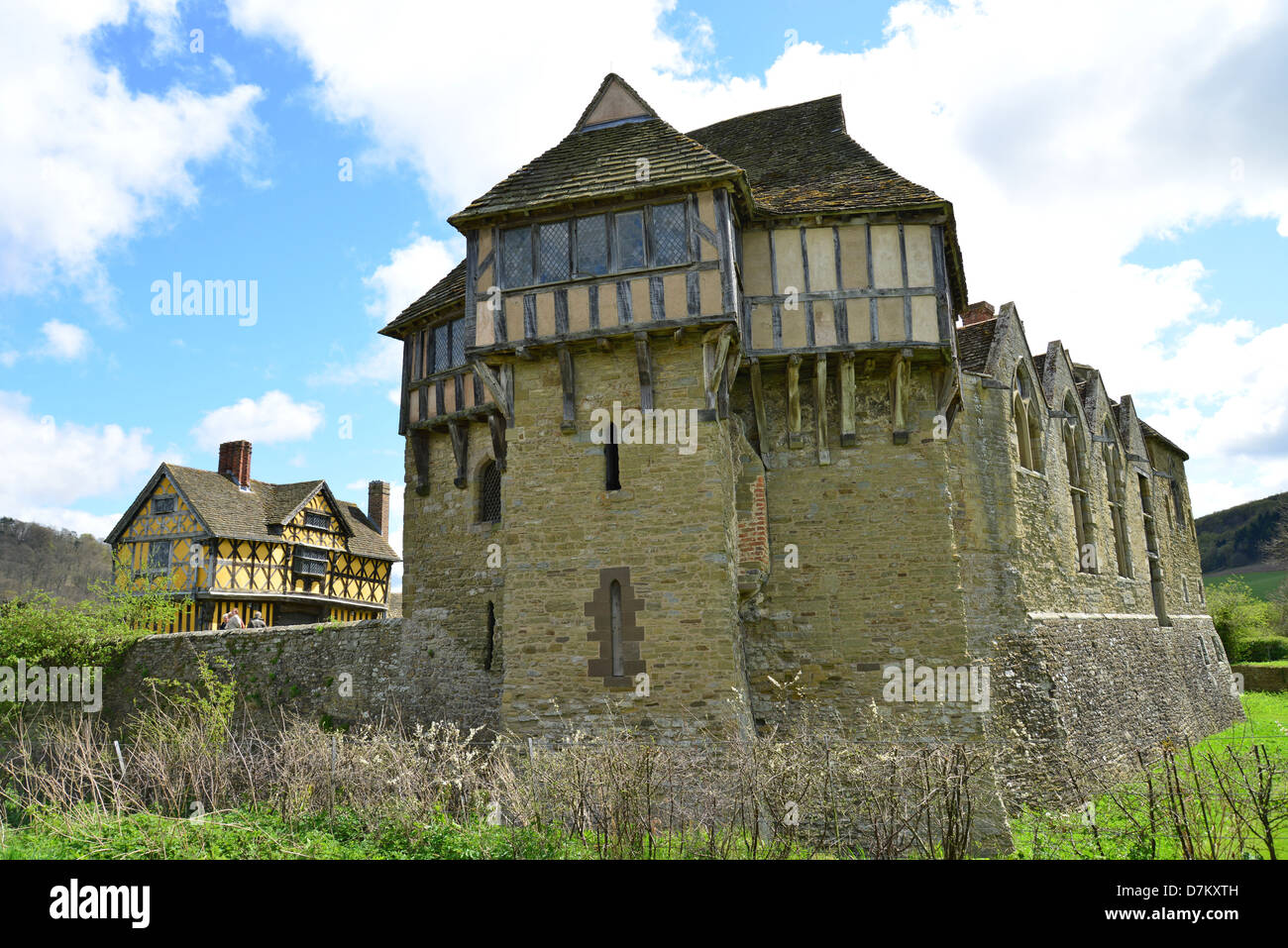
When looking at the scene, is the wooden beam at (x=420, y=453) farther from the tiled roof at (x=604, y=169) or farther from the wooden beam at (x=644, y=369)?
the wooden beam at (x=644, y=369)

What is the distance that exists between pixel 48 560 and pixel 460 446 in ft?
162

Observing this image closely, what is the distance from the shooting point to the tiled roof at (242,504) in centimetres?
2542

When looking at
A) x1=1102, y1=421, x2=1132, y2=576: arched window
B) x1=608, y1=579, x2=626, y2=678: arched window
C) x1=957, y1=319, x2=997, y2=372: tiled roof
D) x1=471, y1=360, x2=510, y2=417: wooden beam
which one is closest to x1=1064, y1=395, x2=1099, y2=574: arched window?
x1=1102, y1=421, x2=1132, y2=576: arched window

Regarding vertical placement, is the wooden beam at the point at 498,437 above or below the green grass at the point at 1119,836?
above

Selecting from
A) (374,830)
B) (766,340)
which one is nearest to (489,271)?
(766,340)

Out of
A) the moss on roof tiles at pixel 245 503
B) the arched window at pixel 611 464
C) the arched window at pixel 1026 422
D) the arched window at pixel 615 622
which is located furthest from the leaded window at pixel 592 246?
the moss on roof tiles at pixel 245 503

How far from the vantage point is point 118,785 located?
855 centimetres

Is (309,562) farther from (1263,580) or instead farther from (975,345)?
(1263,580)

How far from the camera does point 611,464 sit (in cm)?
1105

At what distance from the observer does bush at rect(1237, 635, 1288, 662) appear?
1236 inches

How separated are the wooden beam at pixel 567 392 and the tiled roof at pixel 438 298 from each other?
4.25 metres

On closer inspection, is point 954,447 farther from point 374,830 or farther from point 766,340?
point 374,830

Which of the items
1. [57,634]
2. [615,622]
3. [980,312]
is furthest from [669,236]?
[57,634]

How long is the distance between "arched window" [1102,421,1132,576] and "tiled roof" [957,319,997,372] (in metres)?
6.51
